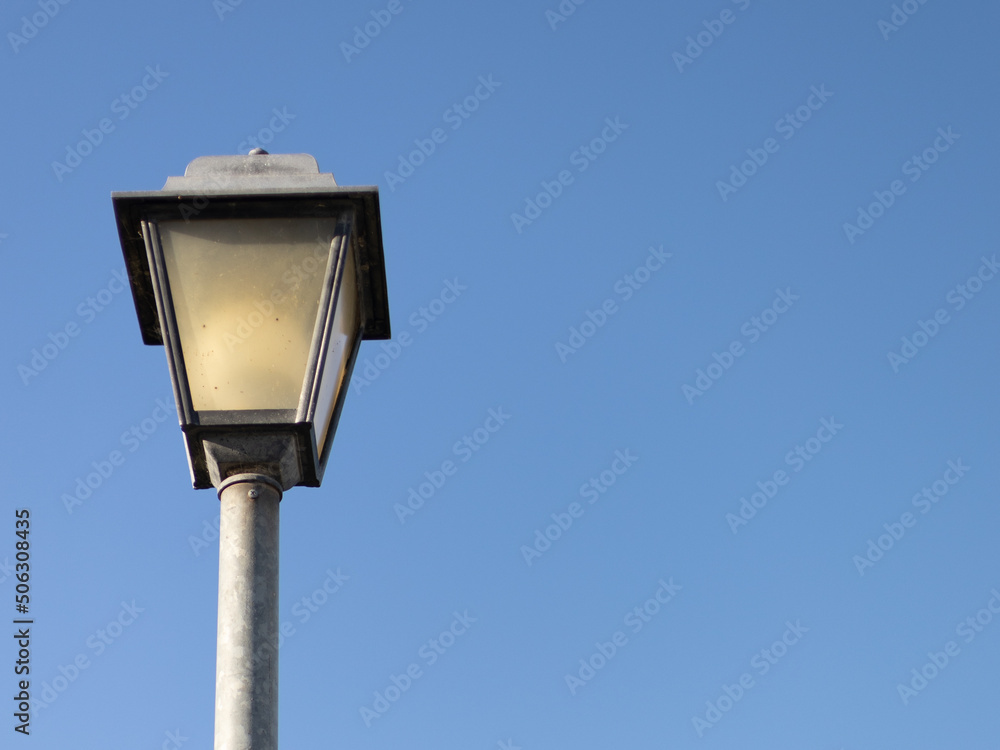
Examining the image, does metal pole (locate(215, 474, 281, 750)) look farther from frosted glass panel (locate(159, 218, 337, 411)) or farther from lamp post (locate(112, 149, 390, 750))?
frosted glass panel (locate(159, 218, 337, 411))

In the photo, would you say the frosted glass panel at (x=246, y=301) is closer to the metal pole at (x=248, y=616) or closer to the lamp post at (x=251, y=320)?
the lamp post at (x=251, y=320)

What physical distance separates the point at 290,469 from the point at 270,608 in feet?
1.38

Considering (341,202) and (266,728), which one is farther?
(341,202)

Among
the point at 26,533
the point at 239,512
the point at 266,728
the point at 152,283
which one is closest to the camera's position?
the point at 266,728

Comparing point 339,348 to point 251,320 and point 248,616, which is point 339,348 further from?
point 248,616

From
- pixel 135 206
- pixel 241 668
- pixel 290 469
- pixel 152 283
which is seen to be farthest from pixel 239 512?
pixel 135 206

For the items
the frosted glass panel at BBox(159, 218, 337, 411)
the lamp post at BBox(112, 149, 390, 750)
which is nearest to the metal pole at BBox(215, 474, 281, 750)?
the lamp post at BBox(112, 149, 390, 750)

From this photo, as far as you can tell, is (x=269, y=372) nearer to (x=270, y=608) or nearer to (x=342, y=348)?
(x=342, y=348)

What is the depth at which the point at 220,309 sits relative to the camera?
3576mm

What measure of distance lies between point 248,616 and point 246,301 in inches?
35.6

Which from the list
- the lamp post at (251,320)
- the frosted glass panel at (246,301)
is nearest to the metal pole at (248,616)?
the lamp post at (251,320)

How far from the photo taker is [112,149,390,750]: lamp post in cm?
341

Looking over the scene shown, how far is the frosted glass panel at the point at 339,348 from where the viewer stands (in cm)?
357

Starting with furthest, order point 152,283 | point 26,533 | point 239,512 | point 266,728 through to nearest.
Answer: point 26,533
point 152,283
point 239,512
point 266,728
